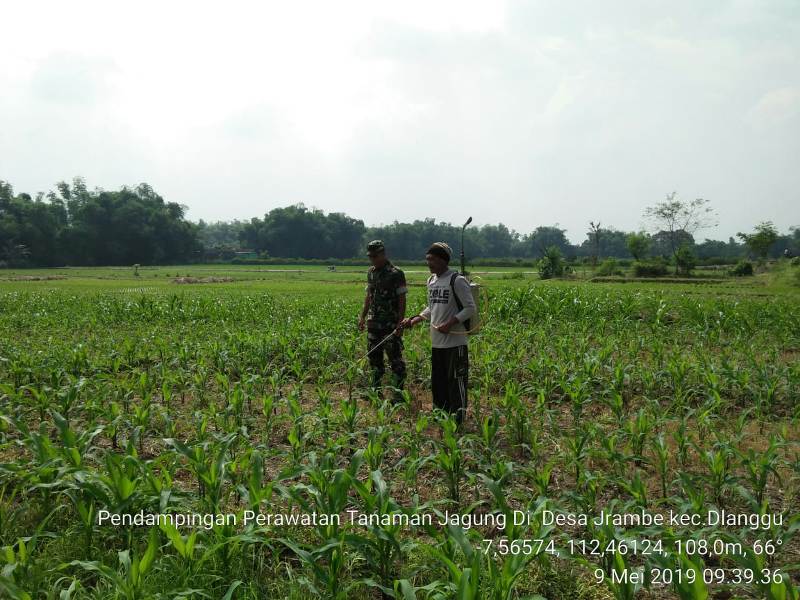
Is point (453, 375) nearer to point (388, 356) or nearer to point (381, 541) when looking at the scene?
point (388, 356)

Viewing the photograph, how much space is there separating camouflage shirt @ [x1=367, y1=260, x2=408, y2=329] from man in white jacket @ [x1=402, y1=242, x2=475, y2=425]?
110 cm

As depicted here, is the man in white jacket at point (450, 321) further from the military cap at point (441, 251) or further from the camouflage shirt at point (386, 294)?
the camouflage shirt at point (386, 294)

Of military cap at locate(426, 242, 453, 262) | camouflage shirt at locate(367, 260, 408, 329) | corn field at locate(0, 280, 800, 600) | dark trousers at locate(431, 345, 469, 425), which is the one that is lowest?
corn field at locate(0, 280, 800, 600)

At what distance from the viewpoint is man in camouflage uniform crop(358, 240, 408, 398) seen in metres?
6.37

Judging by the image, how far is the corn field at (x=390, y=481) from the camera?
2.66 meters

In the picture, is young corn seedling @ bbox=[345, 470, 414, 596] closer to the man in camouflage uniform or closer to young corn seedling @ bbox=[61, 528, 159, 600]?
young corn seedling @ bbox=[61, 528, 159, 600]

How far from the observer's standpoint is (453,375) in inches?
206

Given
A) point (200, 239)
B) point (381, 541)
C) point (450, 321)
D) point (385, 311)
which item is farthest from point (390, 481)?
point (200, 239)

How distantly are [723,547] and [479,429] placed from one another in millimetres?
2493

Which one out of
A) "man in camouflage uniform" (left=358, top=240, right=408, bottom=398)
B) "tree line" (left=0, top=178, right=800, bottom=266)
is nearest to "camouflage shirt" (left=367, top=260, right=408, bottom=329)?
"man in camouflage uniform" (left=358, top=240, right=408, bottom=398)

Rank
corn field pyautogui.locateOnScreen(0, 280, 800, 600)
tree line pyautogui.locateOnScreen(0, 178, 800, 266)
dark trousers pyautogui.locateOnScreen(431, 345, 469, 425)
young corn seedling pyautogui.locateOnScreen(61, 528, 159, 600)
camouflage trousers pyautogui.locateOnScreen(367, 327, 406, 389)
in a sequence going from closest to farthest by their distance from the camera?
young corn seedling pyautogui.locateOnScreen(61, 528, 159, 600)
corn field pyautogui.locateOnScreen(0, 280, 800, 600)
dark trousers pyautogui.locateOnScreen(431, 345, 469, 425)
camouflage trousers pyautogui.locateOnScreen(367, 327, 406, 389)
tree line pyautogui.locateOnScreen(0, 178, 800, 266)

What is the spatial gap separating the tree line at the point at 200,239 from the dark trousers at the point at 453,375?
42.7 m

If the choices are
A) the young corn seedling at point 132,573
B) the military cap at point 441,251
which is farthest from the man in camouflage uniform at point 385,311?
the young corn seedling at point 132,573

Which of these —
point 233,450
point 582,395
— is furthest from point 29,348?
point 582,395
